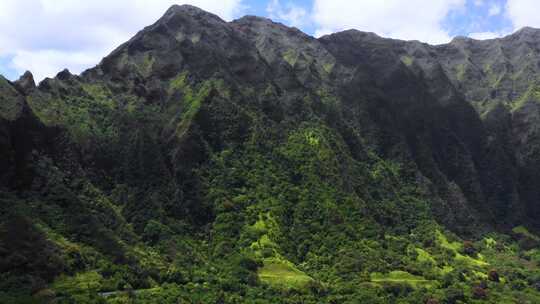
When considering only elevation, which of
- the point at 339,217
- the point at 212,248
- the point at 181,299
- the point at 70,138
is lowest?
the point at 181,299

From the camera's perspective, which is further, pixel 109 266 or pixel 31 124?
pixel 31 124

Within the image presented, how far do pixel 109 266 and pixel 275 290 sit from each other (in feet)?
123

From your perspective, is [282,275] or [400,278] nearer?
[282,275]

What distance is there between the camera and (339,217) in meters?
186

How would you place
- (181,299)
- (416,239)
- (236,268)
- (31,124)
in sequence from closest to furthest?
(181,299) < (236,268) < (31,124) < (416,239)

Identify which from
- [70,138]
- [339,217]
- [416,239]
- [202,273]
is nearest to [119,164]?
[70,138]

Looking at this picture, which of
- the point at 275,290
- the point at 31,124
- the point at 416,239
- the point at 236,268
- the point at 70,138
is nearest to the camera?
the point at 275,290

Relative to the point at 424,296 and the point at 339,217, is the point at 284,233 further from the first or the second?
the point at 424,296

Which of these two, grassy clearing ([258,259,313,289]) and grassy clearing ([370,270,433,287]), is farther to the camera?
grassy clearing ([370,270,433,287])

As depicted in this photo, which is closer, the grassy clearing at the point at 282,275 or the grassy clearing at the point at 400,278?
the grassy clearing at the point at 282,275

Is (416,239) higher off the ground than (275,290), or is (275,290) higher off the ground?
(416,239)

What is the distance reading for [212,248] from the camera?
174 m

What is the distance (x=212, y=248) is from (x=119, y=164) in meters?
40.7

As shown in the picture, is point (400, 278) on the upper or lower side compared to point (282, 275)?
upper
